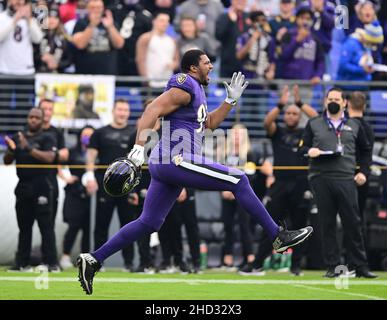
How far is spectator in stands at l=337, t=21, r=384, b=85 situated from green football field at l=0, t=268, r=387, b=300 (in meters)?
4.74

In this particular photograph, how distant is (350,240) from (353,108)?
1.81m

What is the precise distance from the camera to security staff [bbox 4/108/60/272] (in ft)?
46.3

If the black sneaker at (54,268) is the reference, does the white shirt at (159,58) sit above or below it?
above

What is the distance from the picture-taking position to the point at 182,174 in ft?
31.4

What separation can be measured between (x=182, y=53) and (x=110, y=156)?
310 cm

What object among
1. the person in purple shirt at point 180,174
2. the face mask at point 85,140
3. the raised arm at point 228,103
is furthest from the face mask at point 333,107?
the face mask at point 85,140

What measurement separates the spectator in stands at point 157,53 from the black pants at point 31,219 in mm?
3635

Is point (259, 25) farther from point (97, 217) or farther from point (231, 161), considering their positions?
point (97, 217)

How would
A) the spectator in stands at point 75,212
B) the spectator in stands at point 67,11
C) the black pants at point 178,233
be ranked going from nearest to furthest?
the black pants at point 178,233, the spectator in stands at point 75,212, the spectator in stands at point 67,11

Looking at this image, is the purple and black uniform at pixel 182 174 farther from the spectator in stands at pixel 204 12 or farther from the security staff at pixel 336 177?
the spectator in stands at pixel 204 12

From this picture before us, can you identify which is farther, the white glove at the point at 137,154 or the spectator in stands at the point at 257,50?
the spectator in stands at the point at 257,50

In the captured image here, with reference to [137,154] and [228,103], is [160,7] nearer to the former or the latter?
[228,103]

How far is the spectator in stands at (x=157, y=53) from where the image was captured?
17.2m
